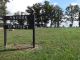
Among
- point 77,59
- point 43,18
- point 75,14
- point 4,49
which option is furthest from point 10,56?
point 75,14

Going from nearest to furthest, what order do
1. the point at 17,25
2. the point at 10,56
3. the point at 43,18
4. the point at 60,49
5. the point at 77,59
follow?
1. the point at 77,59
2. the point at 10,56
3. the point at 60,49
4. the point at 17,25
5. the point at 43,18

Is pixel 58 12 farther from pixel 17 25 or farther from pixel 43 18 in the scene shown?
pixel 17 25

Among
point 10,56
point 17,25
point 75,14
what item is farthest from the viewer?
point 75,14

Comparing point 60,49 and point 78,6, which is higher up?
point 78,6

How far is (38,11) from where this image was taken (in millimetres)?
87750

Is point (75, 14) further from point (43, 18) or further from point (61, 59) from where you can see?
point (61, 59)

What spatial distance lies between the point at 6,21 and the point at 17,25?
2.17ft

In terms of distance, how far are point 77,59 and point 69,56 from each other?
1.73 ft

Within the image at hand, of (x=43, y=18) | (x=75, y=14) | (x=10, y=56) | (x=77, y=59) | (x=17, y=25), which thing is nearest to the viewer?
(x=77, y=59)

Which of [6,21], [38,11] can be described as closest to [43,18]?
[38,11]

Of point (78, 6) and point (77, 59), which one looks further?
point (78, 6)

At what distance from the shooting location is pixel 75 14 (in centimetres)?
9169

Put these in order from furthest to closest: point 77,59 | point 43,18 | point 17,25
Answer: point 43,18
point 17,25
point 77,59

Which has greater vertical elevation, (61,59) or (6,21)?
(6,21)
